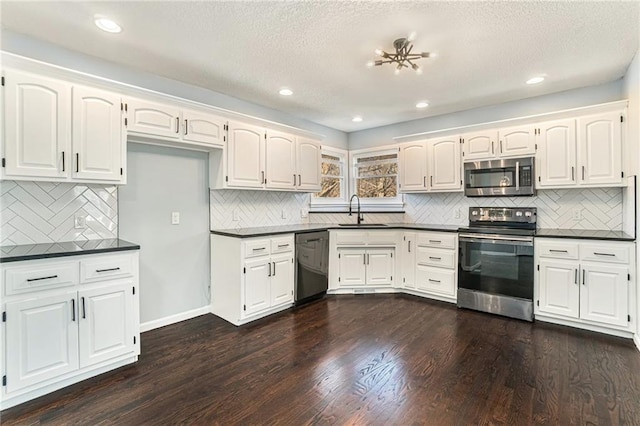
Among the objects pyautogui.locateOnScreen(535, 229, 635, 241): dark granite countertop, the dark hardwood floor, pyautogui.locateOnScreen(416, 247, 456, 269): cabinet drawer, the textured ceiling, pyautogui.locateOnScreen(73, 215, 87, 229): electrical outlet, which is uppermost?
the textured ceiling

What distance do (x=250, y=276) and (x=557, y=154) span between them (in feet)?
11.8

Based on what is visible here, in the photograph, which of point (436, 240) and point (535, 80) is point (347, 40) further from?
point (436, 240)

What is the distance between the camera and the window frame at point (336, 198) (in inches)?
198

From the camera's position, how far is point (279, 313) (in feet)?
11.9

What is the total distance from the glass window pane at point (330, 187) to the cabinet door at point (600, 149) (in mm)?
3255

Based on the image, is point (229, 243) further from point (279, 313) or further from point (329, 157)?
point (329, 157)

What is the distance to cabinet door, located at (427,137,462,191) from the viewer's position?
411 centimetres

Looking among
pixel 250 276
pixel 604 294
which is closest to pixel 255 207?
pixel 250 276

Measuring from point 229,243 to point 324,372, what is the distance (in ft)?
5.57

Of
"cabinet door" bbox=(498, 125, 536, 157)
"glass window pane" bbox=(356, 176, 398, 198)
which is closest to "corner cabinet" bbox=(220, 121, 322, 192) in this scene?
"glass window pane" bbox=(356, 176, 398, 198)

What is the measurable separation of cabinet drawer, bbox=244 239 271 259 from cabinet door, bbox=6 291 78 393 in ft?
4.81

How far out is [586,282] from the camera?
3061 millimetres

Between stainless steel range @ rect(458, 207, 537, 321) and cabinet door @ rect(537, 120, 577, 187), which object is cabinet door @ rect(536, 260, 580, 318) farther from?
cabinet door @ rect(537, 120, 577, 187)

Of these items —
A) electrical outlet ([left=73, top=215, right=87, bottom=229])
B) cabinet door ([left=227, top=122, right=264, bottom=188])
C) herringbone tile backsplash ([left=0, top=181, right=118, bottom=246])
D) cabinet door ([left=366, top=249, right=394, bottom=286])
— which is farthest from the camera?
cabinet door ([left=366, top=249, right=394, bottom=286])
